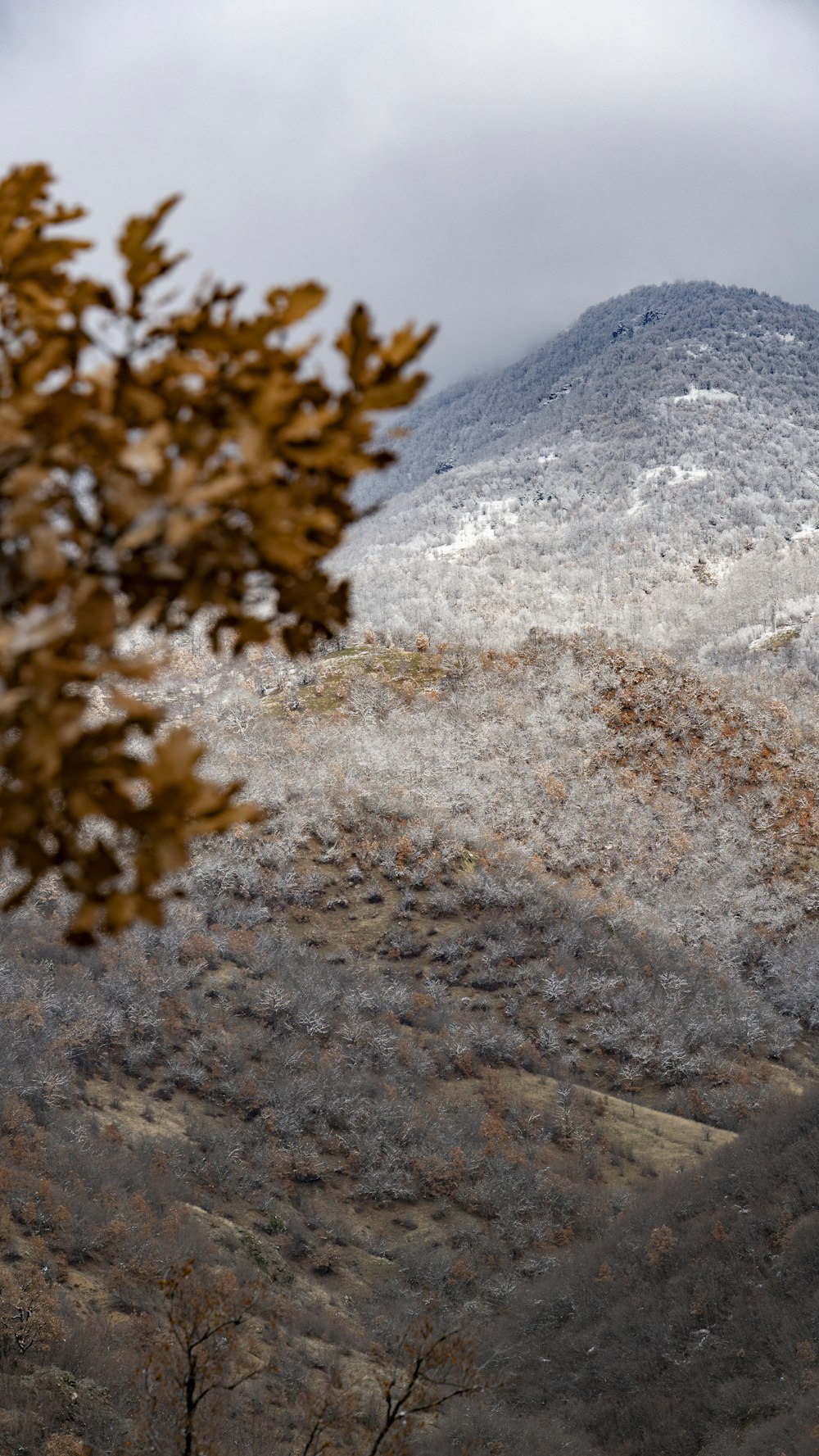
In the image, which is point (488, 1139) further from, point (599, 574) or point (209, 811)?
point (599, 574)

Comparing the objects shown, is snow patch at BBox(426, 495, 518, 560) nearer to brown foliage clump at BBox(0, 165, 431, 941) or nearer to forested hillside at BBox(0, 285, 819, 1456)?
forested hillside at BBox(0, 285, 819, 1456)

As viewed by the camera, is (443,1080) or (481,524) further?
(481,524)

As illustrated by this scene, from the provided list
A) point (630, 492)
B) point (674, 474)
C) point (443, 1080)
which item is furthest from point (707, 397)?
point (443, 1080)

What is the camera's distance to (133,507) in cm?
88

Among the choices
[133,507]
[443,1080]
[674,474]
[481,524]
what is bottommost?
[443,1080]

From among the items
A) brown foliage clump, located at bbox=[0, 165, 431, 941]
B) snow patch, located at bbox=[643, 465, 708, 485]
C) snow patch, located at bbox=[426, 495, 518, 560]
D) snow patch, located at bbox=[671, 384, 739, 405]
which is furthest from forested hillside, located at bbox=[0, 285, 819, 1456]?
snow patch, located at bbox=[671, 384, 739, 405]

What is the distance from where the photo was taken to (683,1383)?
27.0 feet

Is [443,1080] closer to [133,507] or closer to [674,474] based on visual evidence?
[133,507]

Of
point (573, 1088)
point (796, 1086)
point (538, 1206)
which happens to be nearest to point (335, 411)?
point (538, 1206)

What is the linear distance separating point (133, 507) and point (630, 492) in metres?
96.4

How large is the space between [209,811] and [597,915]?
64.0 ft

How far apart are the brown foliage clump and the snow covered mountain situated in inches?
1531

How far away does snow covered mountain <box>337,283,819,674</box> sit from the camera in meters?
56.7

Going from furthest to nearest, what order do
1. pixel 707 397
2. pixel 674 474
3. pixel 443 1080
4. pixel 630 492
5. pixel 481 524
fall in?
pixel 707 397
pixel 674 474
pixel 481 524
pixel 630 492
pixel 443 1080
